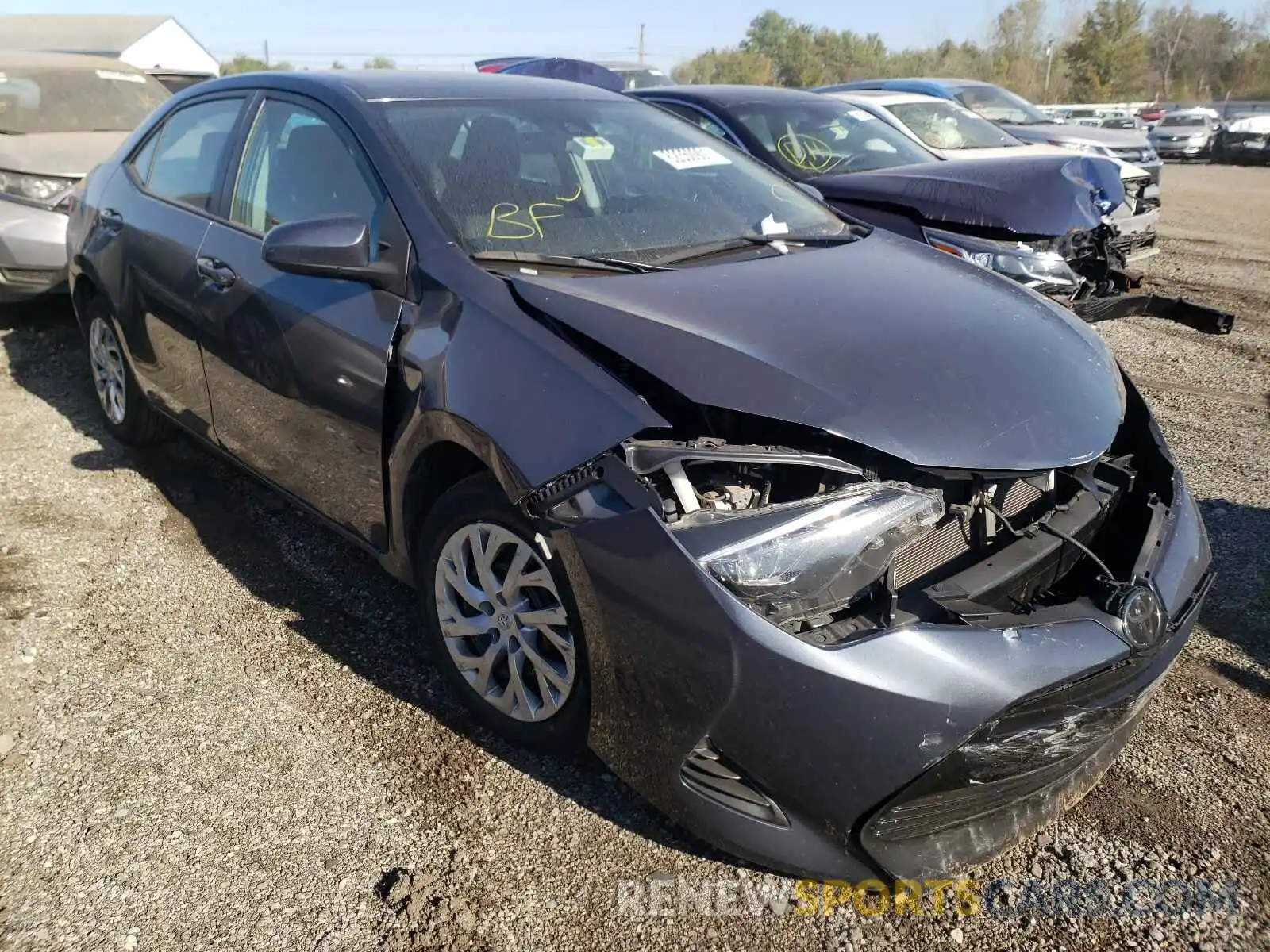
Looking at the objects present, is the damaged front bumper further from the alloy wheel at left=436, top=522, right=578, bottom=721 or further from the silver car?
the silver car

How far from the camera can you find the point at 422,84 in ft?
11.0

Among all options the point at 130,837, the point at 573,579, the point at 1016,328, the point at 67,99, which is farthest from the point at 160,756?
the point at 67,99

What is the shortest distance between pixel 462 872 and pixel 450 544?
79 cm

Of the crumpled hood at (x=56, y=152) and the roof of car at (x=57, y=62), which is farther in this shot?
the roof of car at (x=57, y=62)

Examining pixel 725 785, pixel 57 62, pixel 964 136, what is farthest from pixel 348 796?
pixel 964 136

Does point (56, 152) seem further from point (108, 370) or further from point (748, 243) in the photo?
point (748, 243)

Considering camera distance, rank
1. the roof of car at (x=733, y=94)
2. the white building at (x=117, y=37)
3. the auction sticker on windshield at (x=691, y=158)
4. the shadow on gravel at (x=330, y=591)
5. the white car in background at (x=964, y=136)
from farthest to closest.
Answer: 1. the white building at (x=117, y=37)
2. the white car in background at (x=964, y=136)
3. the roof of car at (x=733, y=94)
4. the auction sticker on windshield at (x=691, y=158)
5. the shadow on gravel at (x=330, y=591)

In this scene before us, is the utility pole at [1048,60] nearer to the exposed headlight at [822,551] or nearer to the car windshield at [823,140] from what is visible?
the car windshield at [823,140]

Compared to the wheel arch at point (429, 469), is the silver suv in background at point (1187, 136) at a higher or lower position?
higher

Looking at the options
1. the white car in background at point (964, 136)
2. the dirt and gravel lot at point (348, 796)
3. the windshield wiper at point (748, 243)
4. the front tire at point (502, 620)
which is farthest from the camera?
the white car in background at point (964, 136)

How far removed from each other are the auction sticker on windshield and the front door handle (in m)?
1.47

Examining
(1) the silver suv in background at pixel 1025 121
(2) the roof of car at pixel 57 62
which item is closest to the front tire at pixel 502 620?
(2) the roof of car at pixel 57 62

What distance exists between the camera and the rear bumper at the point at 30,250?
6031 millimetres

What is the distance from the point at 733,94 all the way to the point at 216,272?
15.2 feet
